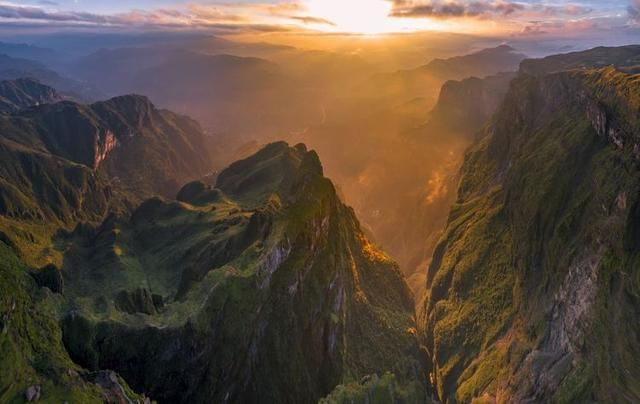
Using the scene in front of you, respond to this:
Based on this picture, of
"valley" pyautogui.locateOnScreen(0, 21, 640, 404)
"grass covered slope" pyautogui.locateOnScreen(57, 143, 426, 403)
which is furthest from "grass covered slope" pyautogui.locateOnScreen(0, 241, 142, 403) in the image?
"grass covered slope" pyautogui.locateOnScreen(57, 143, 426, 403)

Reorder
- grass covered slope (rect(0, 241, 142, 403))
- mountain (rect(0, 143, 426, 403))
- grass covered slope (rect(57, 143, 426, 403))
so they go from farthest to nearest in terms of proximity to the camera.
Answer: grass covered slope (rect(57, 143, 426, 403)), mountain (rect(0, 143, 426, 403)), grass covered slope (rect(0, 241, 142, 403))

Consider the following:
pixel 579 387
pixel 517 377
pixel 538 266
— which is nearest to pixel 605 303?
pixel 579 387

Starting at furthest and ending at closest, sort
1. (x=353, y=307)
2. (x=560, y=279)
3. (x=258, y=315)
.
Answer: (x=353, y=307) < (x=560, y=279) < (x=258, y=315)

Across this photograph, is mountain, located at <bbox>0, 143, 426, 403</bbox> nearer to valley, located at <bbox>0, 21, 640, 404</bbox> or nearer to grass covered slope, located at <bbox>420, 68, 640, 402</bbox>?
valley, located at <bbox>0, 21, 640, 404</bbox>

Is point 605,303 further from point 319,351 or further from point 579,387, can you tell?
point 319,351

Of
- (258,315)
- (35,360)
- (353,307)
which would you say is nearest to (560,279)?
(353,307)

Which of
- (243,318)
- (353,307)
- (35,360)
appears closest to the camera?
(35,360)

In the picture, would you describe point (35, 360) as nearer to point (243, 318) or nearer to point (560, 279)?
point (243, 318)
